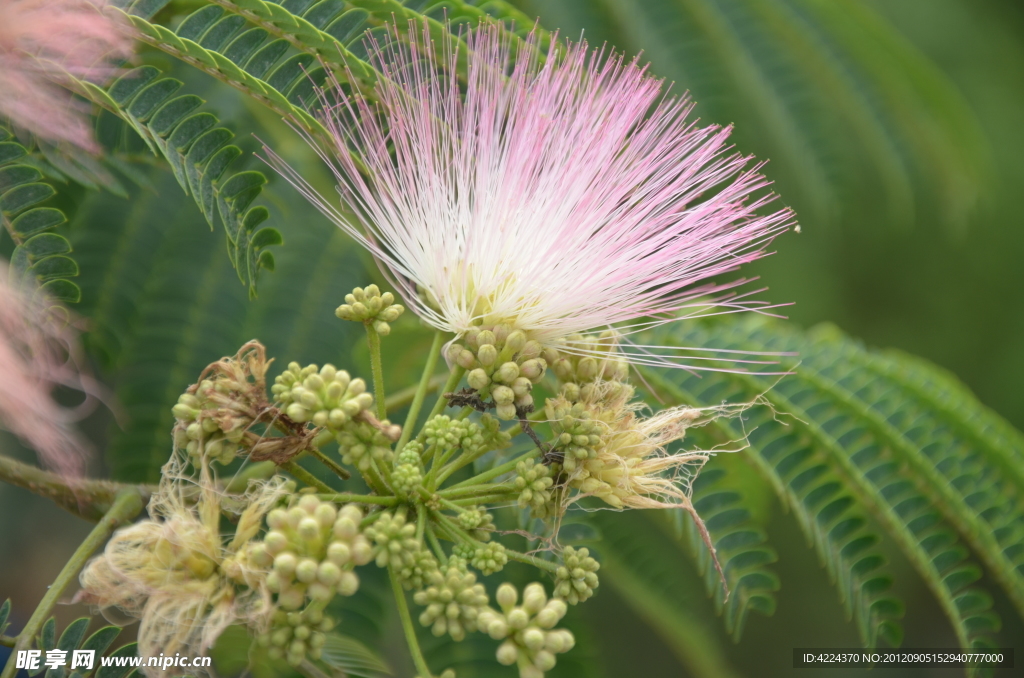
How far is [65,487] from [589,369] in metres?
1.09

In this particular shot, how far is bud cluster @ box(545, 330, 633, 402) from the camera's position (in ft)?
5.09

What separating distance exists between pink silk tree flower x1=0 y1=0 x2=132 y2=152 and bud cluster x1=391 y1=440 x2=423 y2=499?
2.95ft

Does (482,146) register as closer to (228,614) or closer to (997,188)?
(228,614)

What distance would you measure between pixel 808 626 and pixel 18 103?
239 inches

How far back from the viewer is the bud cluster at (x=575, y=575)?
143cm

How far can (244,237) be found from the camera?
1.49 meters

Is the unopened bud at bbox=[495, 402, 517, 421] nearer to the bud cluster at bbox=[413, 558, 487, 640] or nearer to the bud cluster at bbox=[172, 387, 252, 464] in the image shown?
the bud cluster at bbox=[413, 558, 487, 640]

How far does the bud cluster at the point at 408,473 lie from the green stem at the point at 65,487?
0.57 metres

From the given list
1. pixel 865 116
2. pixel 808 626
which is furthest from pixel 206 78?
pixel 808 626

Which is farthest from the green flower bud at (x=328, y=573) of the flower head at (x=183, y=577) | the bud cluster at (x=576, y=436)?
the bud cluster at (x=576, y=436)

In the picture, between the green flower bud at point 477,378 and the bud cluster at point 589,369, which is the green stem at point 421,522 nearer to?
the green flower bud at point 477,378

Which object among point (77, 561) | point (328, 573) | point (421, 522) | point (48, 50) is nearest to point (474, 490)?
point (421, 522)

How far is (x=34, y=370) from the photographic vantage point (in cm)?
140

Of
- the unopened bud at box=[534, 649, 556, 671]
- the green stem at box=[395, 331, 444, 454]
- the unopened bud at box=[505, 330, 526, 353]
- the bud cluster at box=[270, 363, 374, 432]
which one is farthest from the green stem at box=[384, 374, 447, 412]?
the unopened bud at box=[534, 649, 556, 671]
